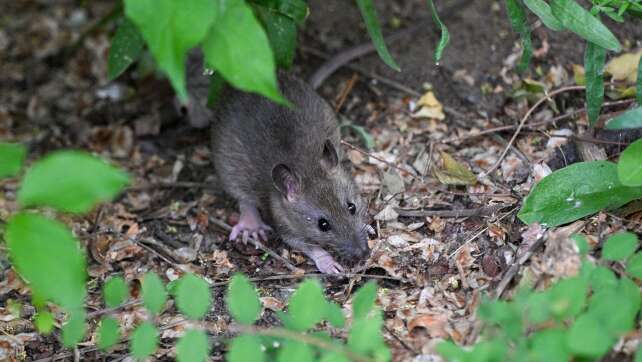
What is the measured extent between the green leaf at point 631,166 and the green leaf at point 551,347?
1353 mm

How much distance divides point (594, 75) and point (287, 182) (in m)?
2.10

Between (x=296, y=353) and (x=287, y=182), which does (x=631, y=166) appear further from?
(x=287, y=182)

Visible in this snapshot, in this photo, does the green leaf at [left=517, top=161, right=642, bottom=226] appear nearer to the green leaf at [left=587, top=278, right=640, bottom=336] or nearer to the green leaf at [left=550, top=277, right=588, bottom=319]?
the green leaf at [left=587, top=278, right=640, bottom=336]

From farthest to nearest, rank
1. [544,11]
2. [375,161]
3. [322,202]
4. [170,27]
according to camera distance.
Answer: [375,161], [322,202], [544,11], [170,27]

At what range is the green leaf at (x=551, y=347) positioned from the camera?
2867 mm

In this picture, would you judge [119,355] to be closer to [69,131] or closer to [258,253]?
[258,253]

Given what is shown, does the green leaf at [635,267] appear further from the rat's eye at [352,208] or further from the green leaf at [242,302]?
the rat's eye at [352,208]

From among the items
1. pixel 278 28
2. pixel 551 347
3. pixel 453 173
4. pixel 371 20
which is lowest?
pixel 453 173

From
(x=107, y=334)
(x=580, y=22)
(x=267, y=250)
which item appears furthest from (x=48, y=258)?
(x=580, y=22)

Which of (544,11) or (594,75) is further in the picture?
(594,75)

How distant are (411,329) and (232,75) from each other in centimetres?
178

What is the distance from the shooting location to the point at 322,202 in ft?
17.5

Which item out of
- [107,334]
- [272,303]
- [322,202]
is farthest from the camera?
[322,202]

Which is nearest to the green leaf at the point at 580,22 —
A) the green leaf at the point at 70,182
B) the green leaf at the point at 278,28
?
the green leaf at the point at 278,28
